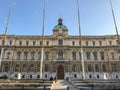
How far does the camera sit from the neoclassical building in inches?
2142

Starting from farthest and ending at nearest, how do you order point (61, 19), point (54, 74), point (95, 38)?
point (61, 19), point (95, 38), point (54, 74)

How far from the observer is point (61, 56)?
2228 inches

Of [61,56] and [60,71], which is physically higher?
[61,56]

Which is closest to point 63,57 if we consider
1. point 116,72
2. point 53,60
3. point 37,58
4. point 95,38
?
point 53,60

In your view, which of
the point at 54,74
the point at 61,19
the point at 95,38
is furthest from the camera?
the point at 61,19

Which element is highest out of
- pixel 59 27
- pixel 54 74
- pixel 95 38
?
pixel 59 27

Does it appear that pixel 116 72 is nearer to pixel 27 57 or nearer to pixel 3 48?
pixel 27 57

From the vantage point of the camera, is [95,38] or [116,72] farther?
[95,38]

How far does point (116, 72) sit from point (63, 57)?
17995 mm

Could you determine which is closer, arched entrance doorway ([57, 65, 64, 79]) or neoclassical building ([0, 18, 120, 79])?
arched entrance doorway ([57, 65, 64, 79])

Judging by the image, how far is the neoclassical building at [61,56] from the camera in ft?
178

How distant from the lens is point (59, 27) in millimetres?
61438

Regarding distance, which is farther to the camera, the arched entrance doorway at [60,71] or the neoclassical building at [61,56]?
the neoclassical building at [61,56]

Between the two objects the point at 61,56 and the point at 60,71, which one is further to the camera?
the point at 61,56
